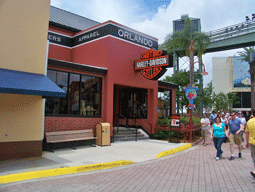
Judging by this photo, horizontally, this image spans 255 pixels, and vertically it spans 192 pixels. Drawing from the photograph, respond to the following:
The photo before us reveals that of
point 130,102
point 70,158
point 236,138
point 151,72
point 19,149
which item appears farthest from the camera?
point 130,102

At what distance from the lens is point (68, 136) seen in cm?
1060

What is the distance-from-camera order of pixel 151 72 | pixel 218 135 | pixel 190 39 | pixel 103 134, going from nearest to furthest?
pixel 218 135 < pixel 103 134 < pixel 151 72 < pixel 190 39

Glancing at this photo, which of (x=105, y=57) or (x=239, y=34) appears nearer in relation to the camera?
(x=105, y=57)

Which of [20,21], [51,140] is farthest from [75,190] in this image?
[20,21]

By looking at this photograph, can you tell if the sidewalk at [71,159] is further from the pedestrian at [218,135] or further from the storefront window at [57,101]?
the pedestrian at [218,135]

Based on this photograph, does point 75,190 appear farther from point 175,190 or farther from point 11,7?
point 11,7

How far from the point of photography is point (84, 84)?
12.2 metres

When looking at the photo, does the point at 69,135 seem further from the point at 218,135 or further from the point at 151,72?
the point at 218,135

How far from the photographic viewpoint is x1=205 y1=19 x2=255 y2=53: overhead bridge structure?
38.6m

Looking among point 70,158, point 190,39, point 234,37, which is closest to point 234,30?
point 234,37

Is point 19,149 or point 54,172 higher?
point 19,149

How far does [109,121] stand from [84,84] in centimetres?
248

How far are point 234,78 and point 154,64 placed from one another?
67488 mm

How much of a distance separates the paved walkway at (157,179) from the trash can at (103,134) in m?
3.73
